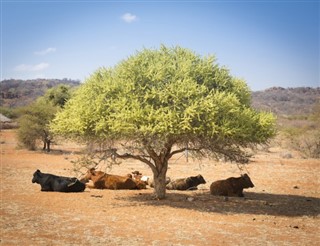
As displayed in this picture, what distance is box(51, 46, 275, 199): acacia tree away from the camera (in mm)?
14031

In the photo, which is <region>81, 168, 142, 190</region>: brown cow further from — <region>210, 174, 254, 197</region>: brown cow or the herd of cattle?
<region>210, 174, 254, 197</region>: brown cow

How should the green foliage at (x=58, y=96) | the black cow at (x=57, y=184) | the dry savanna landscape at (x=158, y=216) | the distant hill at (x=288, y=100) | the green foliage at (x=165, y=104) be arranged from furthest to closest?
1. the distant hill at (x=288, y=100)
2. the green foliage at (x=58, y=96)
3. the black cow at (x=57, y=184)
4. the green foliage at (x=165, y=104)
5. the dry savanna landscape at (x=158, y=216)

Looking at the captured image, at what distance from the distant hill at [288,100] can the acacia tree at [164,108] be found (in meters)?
93.8

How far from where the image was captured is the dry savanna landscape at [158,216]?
1032 cm

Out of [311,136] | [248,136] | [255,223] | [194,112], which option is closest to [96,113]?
[194,112]

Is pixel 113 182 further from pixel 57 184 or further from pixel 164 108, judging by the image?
pixel 164 108

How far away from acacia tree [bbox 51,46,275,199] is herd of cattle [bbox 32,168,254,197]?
184 centimetres

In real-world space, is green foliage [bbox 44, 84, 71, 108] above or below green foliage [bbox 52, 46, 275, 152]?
above

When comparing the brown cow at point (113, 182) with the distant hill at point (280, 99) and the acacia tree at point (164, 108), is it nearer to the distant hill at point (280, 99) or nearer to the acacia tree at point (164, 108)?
the acacia tree at point (164, 108)

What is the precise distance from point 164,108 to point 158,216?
3856mm

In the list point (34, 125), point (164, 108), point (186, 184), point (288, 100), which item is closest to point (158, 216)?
point (164, 108)

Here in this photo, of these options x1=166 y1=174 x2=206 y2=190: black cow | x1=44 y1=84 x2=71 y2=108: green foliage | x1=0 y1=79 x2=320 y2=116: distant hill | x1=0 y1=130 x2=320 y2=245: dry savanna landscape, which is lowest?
x1=0 y1=130 x2=320 y2=245: dry savanna landscape

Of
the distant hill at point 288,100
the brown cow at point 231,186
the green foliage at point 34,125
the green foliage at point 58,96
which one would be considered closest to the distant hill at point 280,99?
the distant hill at point 288,100

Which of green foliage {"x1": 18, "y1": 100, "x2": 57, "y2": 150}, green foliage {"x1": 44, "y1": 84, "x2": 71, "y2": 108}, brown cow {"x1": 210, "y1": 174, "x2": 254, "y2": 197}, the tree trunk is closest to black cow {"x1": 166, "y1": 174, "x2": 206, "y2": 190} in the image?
brown cow {"x1": 210, "y1": 174, "x2": 254, "y2": 197}
